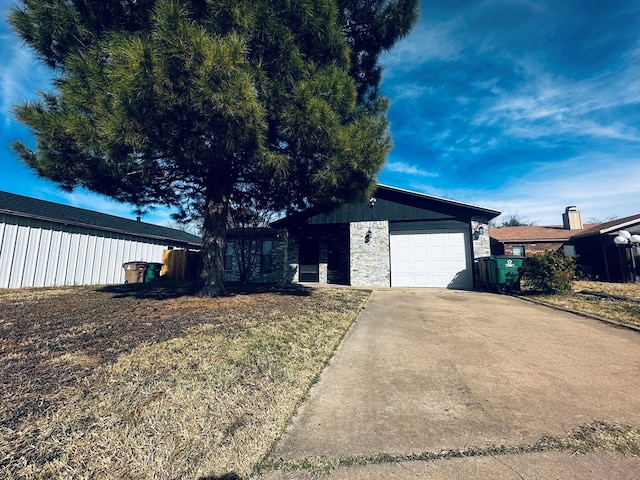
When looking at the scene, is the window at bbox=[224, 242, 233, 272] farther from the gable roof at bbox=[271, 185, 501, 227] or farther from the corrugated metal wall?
the gable roof at bbox=[271, 185, 501, 227]

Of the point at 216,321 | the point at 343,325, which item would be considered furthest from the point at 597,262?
the point at 216,321

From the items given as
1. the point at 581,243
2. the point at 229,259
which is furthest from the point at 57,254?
the point at 581,243

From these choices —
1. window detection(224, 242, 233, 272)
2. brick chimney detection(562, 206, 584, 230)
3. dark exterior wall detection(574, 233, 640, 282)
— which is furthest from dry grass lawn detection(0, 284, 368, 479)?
brick chimney detection(562, 206, 584, 230)

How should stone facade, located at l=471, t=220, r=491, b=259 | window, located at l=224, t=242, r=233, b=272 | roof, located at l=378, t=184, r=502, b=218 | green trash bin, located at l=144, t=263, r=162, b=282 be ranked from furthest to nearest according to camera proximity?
window, located at l=224, t=242, r=233, b=272 → green trash bin, located at l=144, t=263, r=162, b=282 → stone facade, located at l=471, t=220, r=491, b=259 → roof, located at l=378, t=184, r=502, b=218

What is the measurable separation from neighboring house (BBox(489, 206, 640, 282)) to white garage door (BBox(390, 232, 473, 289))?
504cm

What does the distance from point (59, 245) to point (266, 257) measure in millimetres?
8348

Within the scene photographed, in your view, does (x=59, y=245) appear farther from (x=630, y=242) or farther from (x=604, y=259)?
(x=604, y=259)

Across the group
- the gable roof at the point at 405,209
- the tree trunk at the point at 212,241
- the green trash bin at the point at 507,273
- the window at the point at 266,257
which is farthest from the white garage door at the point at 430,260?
the tree trunk at the point at 212,241

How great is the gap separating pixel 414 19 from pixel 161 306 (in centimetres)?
973

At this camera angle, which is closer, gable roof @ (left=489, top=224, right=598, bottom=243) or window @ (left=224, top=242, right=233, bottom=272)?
window @ (left=224, top=242, right=233, bottom=272)

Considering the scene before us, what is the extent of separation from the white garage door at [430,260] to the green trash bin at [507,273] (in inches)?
76.3

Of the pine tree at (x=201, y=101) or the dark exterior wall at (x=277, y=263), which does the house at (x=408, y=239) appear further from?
the pine tree at (x=201, y=101)

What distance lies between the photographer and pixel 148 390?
2.72 m

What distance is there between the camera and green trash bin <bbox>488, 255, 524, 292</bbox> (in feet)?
34.7
